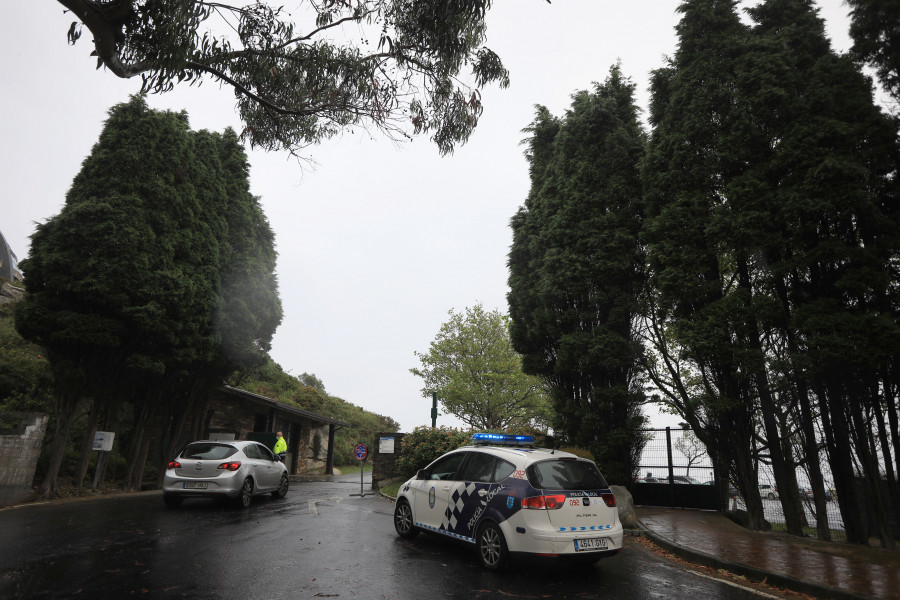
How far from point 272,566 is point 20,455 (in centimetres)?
888

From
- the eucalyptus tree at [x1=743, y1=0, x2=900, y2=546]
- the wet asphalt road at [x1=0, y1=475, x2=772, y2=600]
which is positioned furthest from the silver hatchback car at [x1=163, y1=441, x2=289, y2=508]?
the eucalyptus tree at [x1=743, y1=0, x2=900, y2=546]

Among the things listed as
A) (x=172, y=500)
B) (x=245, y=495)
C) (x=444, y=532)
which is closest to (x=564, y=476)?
(x=444, y=532)

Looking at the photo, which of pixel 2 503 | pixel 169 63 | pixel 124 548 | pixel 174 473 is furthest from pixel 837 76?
pixel 2 503

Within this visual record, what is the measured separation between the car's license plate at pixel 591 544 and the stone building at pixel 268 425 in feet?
57.0

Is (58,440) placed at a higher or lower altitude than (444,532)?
higher

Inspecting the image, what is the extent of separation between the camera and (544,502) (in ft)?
19.4

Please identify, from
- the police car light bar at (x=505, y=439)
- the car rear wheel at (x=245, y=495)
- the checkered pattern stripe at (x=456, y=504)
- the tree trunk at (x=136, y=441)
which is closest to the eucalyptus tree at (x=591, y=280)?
the police car light bar at (x=505, y=439)

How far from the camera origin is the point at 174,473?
1081 cm

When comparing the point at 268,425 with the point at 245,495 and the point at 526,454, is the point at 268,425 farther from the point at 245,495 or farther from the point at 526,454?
the point at 526,454

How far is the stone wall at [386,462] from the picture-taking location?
19.4 m

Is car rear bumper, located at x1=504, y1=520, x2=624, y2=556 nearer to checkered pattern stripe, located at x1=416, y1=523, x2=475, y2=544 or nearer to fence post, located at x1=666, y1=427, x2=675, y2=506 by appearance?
checkered pattern stripe, located at x1=416, y1=523, x2=475, y2=544

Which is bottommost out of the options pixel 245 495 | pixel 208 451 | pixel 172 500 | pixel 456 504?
pixel 172 500

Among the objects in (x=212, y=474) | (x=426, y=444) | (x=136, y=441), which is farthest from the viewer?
(x=426, y=444)

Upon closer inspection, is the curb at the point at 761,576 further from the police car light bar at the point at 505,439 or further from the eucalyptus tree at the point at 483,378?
the eucalyptus tree at the point at 483,378
